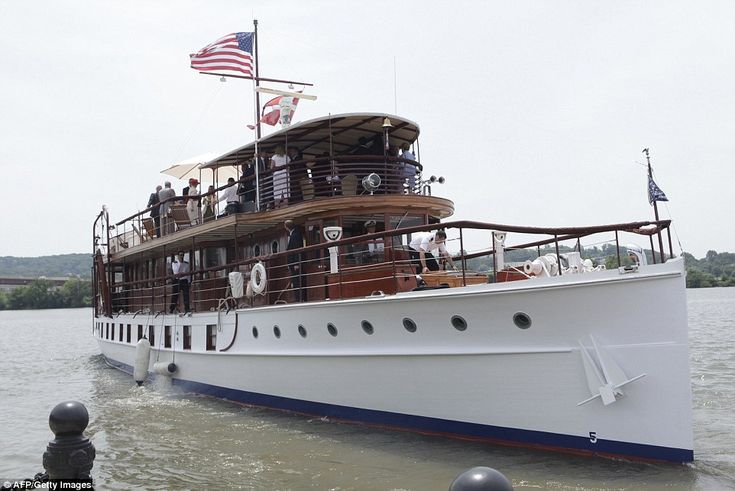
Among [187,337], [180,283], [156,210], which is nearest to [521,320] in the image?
[187,337]

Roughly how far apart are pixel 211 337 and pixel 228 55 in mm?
6621

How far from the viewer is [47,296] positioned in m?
103

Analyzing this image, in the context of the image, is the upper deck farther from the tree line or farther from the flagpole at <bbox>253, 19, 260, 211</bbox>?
the tree line

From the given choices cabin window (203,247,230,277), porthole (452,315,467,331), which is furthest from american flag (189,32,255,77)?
porthole (452,315,467,331)

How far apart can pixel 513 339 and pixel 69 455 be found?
5.54m

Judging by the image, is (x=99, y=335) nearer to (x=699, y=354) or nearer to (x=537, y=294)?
(x=537, y=294)

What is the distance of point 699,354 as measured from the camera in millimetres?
19281

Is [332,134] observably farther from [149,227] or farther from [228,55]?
[149,227]

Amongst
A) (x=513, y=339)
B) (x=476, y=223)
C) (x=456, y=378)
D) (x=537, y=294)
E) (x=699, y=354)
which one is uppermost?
(x=476, y=223)

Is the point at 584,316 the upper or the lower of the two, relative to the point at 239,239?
lower

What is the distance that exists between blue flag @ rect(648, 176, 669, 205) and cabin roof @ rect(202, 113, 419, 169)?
542 cm

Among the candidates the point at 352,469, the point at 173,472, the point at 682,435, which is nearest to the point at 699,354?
the point at 682,435

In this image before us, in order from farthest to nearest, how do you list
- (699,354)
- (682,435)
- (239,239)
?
(699,354) → (239,239) → (682,435)

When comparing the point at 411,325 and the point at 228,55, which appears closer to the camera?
the point at 411,325
